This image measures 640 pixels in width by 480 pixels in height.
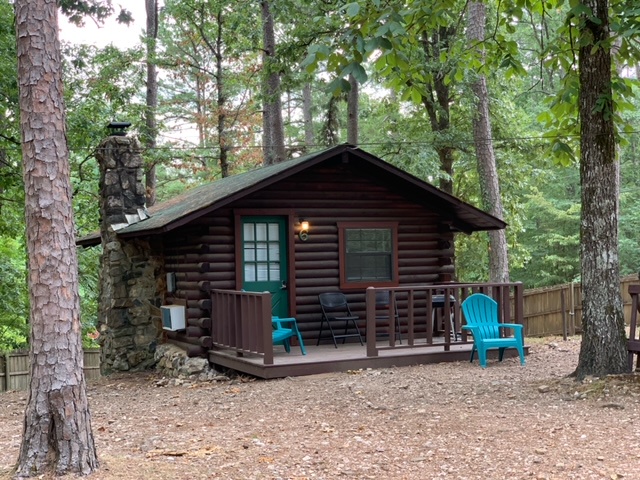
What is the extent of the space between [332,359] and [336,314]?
1.91 metres

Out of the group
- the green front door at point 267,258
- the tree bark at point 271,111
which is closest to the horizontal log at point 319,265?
the green front door at point 267,258

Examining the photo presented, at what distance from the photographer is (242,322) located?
10398mm

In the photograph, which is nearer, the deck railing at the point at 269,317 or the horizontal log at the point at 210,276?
the deck railing at the point at 269,317

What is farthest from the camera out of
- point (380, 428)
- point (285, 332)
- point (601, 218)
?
point (285, 332)

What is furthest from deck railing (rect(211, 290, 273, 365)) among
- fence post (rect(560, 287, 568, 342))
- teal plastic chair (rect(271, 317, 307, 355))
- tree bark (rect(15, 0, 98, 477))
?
fence post (rect(560, 287, 568, 342))

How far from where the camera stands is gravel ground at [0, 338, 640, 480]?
5672mm

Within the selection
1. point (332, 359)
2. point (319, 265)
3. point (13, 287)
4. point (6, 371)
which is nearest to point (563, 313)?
point (319, 265)

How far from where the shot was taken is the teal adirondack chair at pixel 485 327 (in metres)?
10.3

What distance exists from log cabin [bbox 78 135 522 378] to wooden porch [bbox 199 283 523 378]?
3 centimetres

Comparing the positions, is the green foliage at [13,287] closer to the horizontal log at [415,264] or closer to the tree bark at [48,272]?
the horizontal log at [415,264]

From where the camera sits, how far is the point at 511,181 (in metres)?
19.1

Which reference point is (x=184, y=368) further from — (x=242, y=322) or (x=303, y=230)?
(x=303, y=230)

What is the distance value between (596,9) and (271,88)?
39.5ft

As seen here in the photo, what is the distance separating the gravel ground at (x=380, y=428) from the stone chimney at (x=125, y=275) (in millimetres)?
3127
